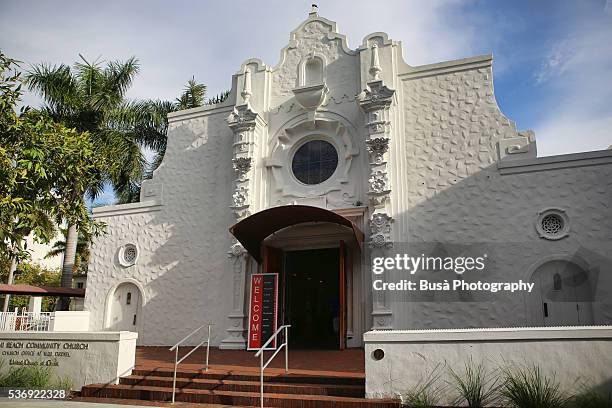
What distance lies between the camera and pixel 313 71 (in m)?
16.5

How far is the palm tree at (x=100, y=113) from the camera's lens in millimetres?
19562

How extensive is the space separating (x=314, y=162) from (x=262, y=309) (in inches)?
199

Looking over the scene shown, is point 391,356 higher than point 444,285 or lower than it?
lower

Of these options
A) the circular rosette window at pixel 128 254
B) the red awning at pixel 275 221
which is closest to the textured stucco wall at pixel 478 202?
the red awning at pixel 275 221

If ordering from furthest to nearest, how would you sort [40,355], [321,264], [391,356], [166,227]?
[321,264] → [166,227] → [40,355] → [391,356]

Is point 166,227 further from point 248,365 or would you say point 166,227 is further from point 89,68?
point 89,68

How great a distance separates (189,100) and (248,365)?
58.6 ft

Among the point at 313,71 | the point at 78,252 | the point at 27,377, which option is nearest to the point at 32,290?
the point at 27,377

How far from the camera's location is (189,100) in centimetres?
2578

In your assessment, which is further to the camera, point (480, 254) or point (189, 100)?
point (189, 100)

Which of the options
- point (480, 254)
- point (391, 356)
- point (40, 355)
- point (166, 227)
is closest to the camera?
point (391, 356)

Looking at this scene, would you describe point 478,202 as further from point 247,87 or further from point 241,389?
point 247,87

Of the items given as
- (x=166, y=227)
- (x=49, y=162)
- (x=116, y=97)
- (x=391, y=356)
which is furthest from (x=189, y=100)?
(x=391, y=356)

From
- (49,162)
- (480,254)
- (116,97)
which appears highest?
(116,97)
